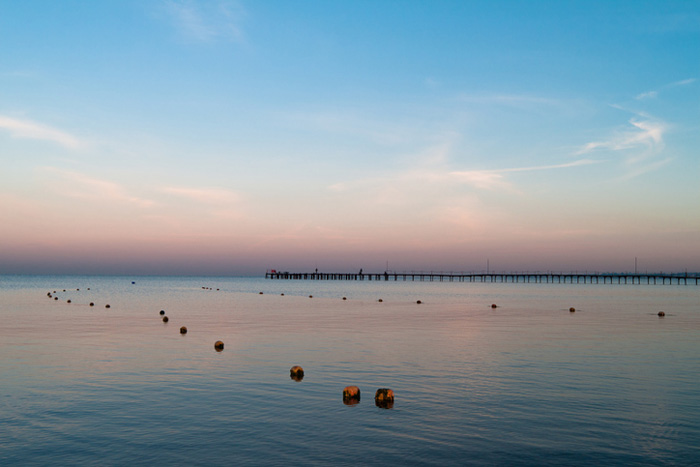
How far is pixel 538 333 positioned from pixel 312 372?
2264 cm

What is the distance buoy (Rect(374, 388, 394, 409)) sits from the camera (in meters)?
18.8

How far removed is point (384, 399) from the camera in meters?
19.0

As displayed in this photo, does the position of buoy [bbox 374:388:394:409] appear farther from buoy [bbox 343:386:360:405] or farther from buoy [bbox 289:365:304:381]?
buoy [bbox 289:365:304:381]

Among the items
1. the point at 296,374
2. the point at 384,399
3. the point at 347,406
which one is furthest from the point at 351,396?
the point at 296,374

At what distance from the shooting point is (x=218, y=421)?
55.6 feet

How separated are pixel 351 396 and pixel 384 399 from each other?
117cm

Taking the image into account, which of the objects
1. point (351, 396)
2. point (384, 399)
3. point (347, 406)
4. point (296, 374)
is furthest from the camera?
point (296, 374)

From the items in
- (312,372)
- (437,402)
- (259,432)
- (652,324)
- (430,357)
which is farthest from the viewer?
(652,324)

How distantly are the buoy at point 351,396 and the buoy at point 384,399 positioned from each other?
25.7 inches

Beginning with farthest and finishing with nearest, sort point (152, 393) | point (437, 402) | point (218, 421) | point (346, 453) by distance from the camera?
point (152, 393) → point (437, 402) → point (218, 421) → point (346, 453)

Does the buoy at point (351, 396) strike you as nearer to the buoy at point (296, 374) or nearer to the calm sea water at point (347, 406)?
the calm sea water at point (347, 406)

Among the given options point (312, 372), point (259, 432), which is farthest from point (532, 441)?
point (312, 372)

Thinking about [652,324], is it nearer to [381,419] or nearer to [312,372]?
[312,372]

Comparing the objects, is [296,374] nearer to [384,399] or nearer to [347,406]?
[347,406]
